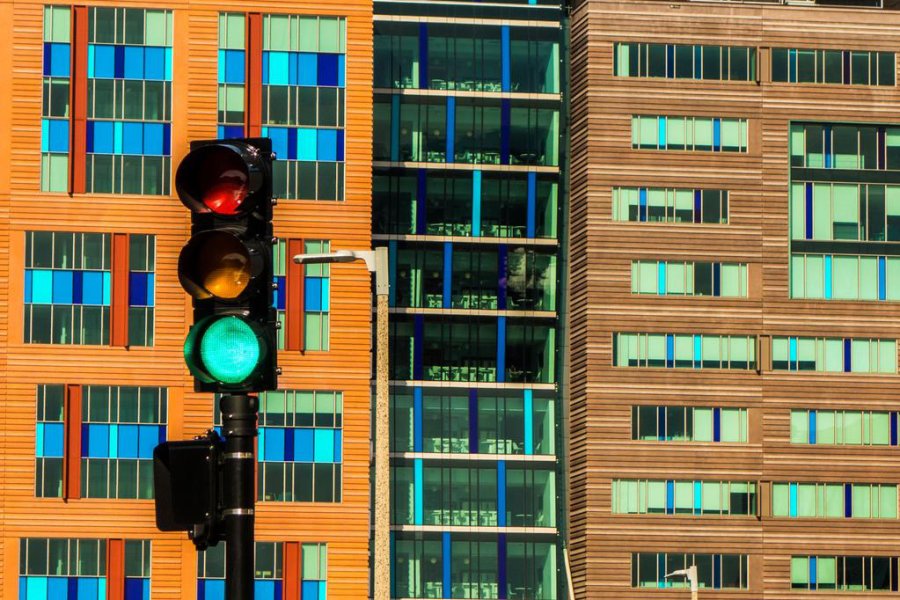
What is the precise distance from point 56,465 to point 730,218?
39.8 m

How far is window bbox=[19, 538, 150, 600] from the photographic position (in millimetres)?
86062

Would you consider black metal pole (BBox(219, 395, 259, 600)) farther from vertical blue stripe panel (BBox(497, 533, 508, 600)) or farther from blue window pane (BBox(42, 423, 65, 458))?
vertical blue stripe panel (BBox(497, 533, 508, 600))

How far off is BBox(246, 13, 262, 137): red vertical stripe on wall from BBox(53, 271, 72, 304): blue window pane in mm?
10102

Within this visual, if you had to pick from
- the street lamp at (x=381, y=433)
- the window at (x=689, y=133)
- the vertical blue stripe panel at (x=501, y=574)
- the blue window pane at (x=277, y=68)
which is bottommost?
the vertical blue stripe panel at (x=501, y=574)

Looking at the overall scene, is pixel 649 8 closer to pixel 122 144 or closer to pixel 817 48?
pixel 817 48

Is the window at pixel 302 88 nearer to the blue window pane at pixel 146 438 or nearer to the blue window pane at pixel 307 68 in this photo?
the blue window pane at pixel 307 68

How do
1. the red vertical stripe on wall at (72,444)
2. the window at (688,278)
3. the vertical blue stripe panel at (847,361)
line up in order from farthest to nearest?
the vertical blue stripe panel at (847,361)
the window at (688,278)
the red vertical stripe on wall at (72,444)

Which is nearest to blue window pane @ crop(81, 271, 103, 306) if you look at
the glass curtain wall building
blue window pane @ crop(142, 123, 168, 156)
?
blue window pane @ crop(142, 123, 168, 156)

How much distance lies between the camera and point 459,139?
115188 millimetres

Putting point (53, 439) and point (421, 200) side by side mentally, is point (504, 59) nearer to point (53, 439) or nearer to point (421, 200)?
point (421, 200)

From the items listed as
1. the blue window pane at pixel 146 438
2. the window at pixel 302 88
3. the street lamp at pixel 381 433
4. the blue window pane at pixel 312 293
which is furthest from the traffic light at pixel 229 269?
the window at pixel 302 88

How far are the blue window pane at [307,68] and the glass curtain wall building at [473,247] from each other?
23251 millimetres

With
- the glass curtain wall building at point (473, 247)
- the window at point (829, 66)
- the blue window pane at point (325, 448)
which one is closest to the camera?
the blue window pane at point (325, 448)

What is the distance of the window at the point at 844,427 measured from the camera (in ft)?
353
